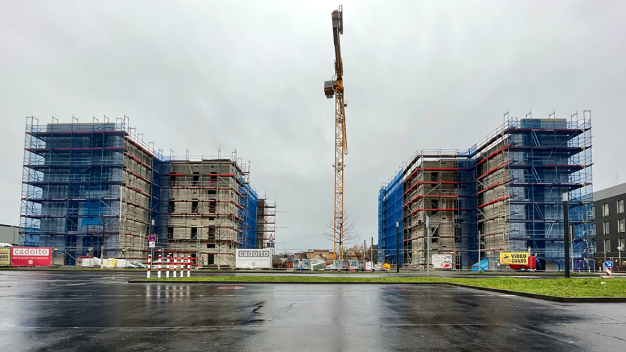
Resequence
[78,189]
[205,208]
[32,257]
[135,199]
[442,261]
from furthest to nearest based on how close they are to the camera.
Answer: [205,208]
[135,199]
[78,189]
[442,261]
[32,257]

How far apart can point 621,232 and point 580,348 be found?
79168mm

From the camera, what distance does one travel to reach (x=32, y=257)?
46.9 m

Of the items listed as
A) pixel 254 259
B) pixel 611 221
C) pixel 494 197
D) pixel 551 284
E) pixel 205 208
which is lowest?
pixel 254 259

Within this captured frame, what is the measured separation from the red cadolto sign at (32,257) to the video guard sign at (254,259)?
1908 cm

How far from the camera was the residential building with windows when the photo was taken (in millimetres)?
72438

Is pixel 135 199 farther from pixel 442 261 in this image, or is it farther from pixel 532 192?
pixel 532 192

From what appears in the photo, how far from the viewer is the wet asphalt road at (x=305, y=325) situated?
7.27m

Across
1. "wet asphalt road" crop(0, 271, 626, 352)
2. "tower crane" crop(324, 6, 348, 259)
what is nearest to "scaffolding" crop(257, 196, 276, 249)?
"tower crane" crop(324, 6, 348, 259)

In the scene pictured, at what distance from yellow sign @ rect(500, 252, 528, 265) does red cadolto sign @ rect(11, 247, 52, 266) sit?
1821 inches

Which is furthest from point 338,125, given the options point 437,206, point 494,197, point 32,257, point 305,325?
point 305,325

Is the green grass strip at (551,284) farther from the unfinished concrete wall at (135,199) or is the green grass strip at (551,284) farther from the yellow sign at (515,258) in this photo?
the unfinished concrete wall at (135,199)

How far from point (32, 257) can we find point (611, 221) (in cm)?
8126

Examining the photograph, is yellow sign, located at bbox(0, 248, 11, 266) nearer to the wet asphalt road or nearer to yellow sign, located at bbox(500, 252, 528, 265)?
the wet asphalt road

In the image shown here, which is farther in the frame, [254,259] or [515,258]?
[515,258]
